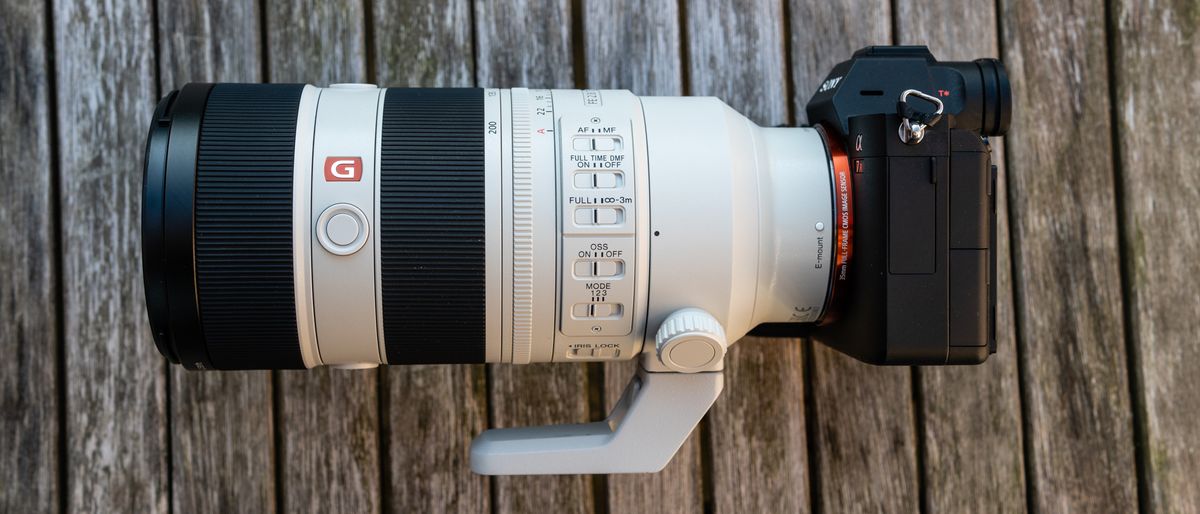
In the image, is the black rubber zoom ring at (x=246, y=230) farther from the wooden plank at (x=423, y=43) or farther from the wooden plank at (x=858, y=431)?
the wooden plank at (x=858, y=431)

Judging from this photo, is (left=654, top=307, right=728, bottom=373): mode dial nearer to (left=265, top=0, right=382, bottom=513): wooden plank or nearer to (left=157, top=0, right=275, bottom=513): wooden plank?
(left=265, top=0, right=382, bottom=513): wooden plank

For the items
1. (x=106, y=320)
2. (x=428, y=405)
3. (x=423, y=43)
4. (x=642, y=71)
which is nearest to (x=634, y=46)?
(x=642, y=71)

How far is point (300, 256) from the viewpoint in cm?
66

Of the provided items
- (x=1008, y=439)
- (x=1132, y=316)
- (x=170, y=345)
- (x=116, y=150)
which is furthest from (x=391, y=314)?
(x=1132, y=316)

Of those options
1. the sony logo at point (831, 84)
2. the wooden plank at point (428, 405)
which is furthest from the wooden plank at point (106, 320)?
the sony logo at point (831, 84)

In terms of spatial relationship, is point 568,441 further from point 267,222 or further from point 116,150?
point 116,150

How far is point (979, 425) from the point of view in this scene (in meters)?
0.97

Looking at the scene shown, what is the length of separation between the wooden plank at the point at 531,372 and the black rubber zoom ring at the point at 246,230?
0.31 m

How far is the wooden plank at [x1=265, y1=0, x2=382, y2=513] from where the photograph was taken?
936mm

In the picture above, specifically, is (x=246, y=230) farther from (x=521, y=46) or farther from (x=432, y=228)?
(x=521, y=46)

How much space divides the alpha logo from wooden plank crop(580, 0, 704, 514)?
0.38m

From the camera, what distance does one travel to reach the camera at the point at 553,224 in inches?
26.1

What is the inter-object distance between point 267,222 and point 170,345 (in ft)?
0.50

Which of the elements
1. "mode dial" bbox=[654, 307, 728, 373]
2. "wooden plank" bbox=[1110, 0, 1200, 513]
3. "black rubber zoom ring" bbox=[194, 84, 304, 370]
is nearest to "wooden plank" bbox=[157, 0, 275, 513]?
"black rubber zoom ring" bbox=[194, 84, 304, 370]
